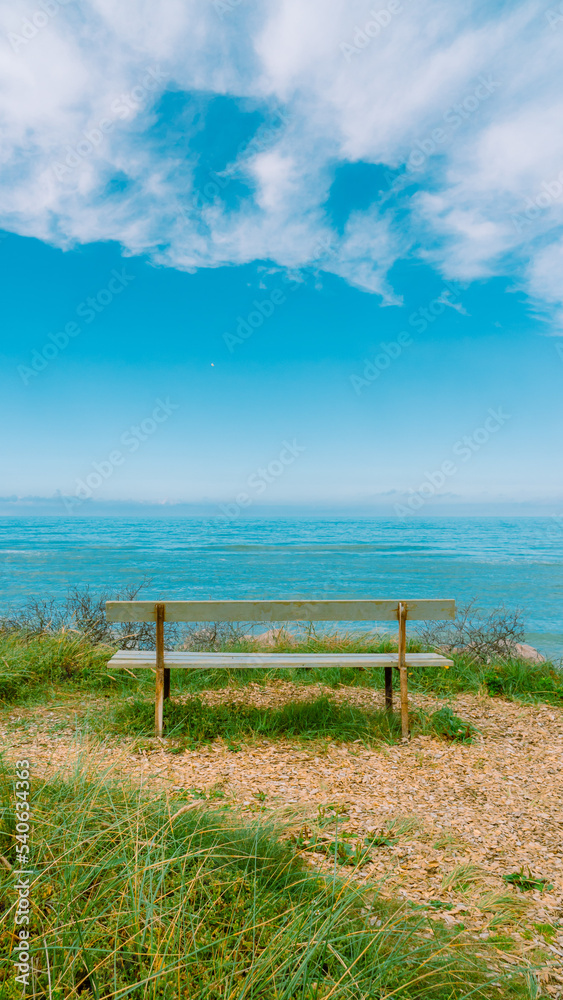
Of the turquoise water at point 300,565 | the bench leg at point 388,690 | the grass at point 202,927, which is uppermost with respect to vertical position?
the grass at point 202,927

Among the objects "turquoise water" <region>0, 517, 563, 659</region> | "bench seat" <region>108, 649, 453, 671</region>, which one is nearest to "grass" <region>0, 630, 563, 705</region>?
"bench seat" <region>108, 649, 453, 671</region>

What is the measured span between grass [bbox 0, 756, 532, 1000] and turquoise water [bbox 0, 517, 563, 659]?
353 inches

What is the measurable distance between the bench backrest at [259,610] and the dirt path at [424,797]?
961 millimetres

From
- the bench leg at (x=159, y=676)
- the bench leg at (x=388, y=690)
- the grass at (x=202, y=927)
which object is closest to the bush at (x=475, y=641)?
the bench leg at (x=388, y=690)

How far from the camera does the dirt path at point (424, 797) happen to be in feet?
8.05

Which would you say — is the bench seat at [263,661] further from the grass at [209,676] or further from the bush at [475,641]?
the bush at [475,641]

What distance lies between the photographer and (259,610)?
188 inches

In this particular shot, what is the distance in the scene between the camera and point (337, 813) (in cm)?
316

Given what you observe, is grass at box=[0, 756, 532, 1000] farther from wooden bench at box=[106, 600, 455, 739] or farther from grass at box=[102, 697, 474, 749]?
wooden bench at box=[106, 600, 455, 739]

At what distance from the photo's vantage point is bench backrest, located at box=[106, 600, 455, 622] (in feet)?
15.5

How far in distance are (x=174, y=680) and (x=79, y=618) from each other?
9.59 feet

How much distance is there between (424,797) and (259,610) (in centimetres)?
186

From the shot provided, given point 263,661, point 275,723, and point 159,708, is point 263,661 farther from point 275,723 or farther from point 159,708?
point 159,708

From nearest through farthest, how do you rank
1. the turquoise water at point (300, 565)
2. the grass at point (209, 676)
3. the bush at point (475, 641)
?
the grass at point (209, 676) < the bush at point (475, 641) < the turquoise water at point (300, 565)
